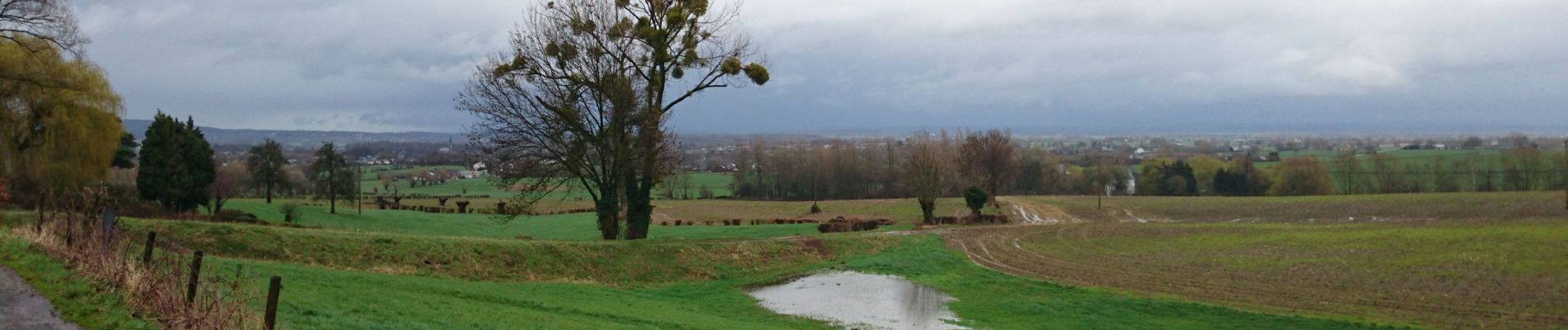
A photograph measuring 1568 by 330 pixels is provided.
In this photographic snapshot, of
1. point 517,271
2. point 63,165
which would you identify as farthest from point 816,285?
point 63,165

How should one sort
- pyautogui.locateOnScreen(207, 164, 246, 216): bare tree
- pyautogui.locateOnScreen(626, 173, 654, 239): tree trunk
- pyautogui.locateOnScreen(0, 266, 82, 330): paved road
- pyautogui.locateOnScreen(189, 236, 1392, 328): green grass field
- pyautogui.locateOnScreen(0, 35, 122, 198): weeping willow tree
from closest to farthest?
pyautogui.locateOnScreen(0, 266, 82, 330): paved road
pyautogui.locateOnScreen(189, 236, 1392, 328): green grass field
pyautogui.locateOnScreen(626, 173, 654, 239): tree trunk
pyautogui.locateOnScreen(0, 35, 122, 198): weeping willow tree
pyautogui.locateOnScreen(207, 164, 246, 216): bare tree

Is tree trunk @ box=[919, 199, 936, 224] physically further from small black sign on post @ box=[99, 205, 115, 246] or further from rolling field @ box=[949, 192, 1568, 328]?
small black sign on post @ box=[99, 205, 115, 246]

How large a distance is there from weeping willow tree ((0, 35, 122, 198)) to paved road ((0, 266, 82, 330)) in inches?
1206

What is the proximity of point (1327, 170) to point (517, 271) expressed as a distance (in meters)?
94.4

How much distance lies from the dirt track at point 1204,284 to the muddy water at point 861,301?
4700mm

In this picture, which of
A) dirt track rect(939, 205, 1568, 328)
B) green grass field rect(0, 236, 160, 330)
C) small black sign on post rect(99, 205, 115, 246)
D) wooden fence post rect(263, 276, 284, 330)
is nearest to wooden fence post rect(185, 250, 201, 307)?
green grass field rect(0, 236, 160, 330)

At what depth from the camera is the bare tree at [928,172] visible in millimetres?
54719

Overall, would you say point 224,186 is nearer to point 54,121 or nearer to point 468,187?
point 54,121

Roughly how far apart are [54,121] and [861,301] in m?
38.3

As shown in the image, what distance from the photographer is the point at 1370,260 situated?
30.8 meters

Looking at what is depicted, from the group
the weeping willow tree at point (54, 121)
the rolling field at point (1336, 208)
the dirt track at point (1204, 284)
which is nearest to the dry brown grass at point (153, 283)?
the dirt track at point (1204, 284)

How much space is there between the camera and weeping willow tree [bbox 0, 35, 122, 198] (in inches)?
1560

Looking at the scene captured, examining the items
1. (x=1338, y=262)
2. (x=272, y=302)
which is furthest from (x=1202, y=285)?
(x=272, y=302)

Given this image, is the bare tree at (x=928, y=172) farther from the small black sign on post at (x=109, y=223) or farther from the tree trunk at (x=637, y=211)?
the small black sign on post at (x=109, y=223)
